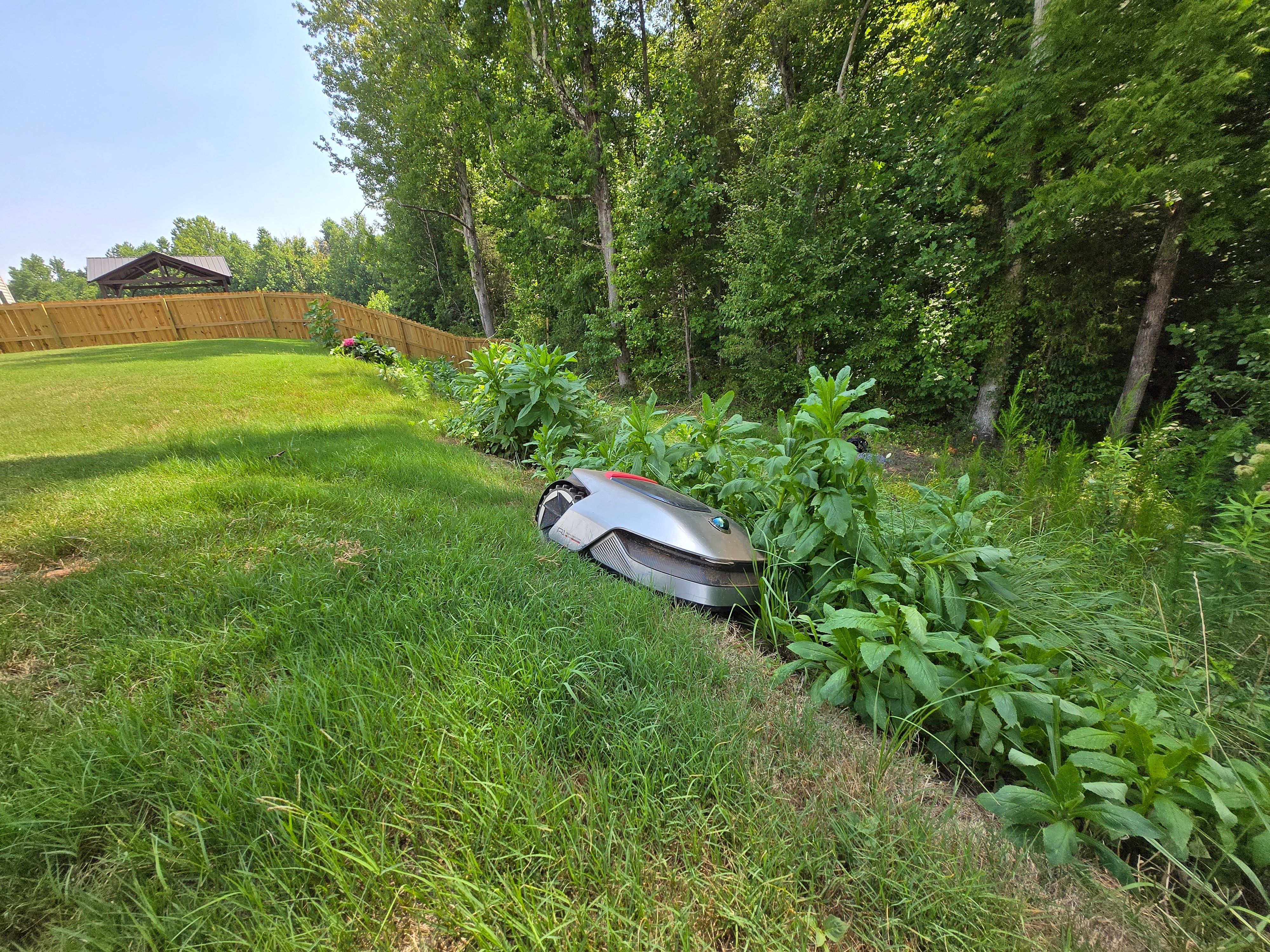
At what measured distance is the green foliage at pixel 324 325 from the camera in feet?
38.2

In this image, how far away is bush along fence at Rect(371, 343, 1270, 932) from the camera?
3.27 ft

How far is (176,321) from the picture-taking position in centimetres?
1590

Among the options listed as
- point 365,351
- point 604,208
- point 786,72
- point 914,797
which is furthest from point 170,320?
point 914,797

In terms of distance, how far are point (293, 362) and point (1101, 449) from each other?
12.0 meters

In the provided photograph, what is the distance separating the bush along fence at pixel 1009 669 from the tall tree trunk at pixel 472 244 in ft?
64.5

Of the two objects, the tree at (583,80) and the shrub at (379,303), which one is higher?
the tree at (583,80)

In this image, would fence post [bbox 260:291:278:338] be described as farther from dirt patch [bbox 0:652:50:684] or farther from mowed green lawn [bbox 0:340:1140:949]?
dirt patch [bbox 0:652:50:684]

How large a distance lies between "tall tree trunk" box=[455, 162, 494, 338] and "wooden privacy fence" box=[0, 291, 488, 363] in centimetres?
327

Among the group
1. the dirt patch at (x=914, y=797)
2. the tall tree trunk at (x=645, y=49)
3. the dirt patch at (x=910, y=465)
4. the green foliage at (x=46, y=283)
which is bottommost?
the dirt patch at (x=910, y=465)

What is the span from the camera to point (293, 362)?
28.6 ft

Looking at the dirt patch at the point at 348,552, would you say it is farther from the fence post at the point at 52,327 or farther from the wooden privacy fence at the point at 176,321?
the fence post at the point at 52,327

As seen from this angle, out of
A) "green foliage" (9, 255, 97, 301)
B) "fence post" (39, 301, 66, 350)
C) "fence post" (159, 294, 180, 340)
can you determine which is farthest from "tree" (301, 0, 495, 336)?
"green foliage" (9, 255, 97, 301)

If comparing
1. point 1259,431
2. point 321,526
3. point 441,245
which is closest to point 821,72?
point 1259,431

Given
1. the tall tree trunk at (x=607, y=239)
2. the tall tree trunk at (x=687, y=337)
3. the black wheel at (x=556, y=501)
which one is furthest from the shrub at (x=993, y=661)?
the tall tree trunk at (x=607, y=239)
